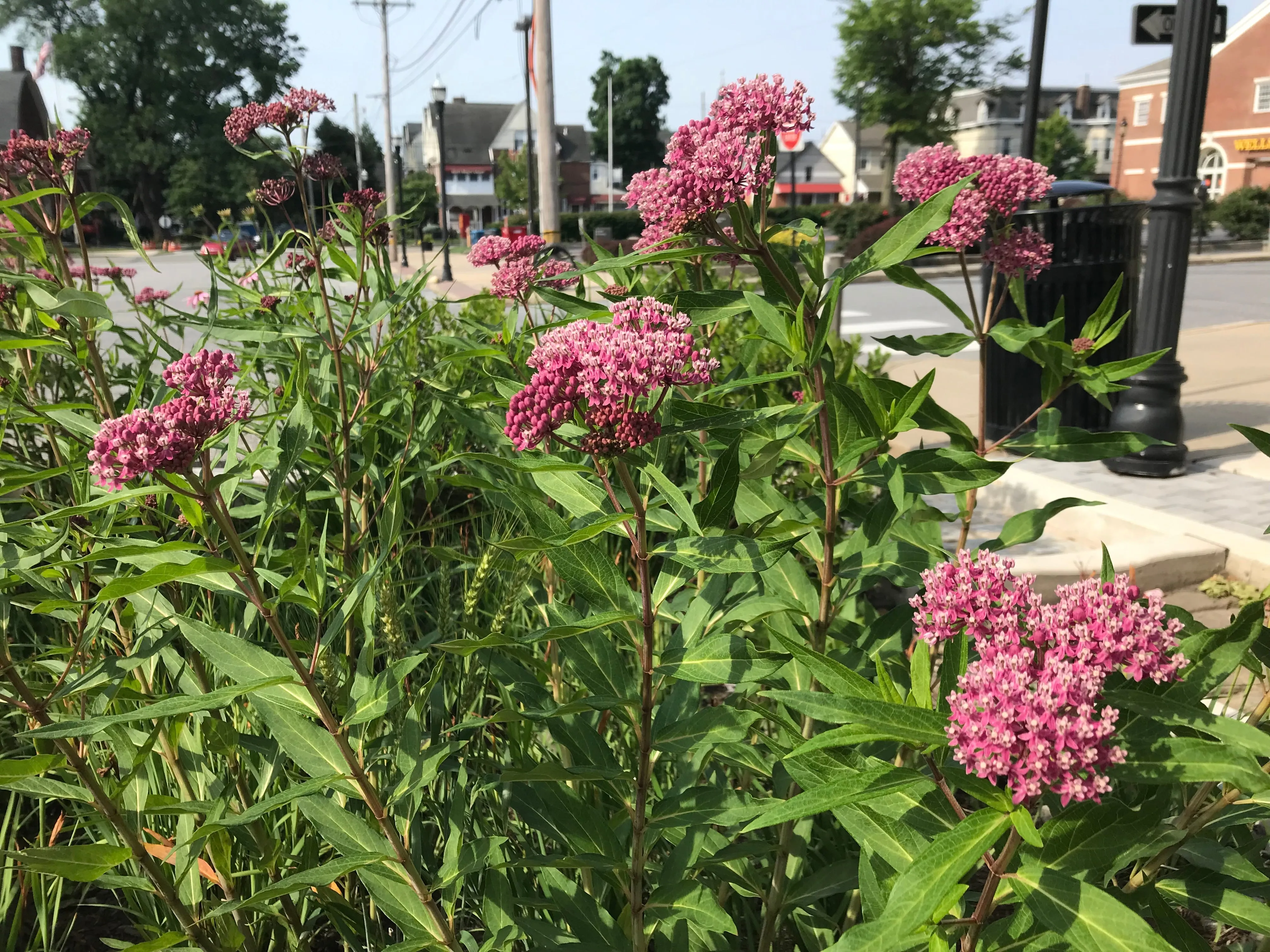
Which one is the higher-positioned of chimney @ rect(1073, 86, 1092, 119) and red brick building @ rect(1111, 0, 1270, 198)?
chimney @ rect(1073, 86, 1092, 119)

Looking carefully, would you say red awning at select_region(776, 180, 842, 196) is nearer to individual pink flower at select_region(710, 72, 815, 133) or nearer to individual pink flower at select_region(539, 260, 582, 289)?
individual pink flower at select_region(539, 260, 582, 289)

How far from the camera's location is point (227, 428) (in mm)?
1482

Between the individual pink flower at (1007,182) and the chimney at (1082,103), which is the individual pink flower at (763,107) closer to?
the individual pink flower at (1007,182)

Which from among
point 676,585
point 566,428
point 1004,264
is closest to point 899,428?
point 676,585

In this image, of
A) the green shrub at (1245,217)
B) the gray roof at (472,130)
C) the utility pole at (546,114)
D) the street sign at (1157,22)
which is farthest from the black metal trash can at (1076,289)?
the gray roof at (472,130)

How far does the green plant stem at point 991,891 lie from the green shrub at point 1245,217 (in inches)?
1595

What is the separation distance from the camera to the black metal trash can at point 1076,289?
660 centimetres

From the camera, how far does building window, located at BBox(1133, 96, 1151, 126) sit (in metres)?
63.9

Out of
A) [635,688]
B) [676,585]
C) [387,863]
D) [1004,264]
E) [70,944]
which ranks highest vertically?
[1004,264]

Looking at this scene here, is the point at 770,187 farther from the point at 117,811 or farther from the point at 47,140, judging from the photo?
the point at 47,140

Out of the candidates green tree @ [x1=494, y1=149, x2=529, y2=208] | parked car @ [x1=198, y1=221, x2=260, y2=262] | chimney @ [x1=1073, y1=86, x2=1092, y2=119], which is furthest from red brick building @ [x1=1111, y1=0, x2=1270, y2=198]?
parked car @ [x1=198, y1=221, x2=260, y2=262]

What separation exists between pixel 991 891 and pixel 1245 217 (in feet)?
136

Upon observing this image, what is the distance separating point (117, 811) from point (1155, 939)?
5.41ft

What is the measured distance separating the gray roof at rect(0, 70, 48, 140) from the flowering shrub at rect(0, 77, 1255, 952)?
8.76m
